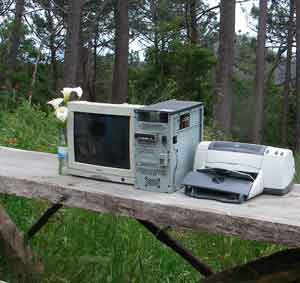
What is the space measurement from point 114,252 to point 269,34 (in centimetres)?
2141

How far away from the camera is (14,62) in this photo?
17.2 m

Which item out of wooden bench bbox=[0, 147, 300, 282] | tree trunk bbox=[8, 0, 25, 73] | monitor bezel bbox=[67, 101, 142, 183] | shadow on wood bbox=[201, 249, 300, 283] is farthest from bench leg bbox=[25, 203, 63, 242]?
tree trunk bbox=[8, 0, 25, 73]

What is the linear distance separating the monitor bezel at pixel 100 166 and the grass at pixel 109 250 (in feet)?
2.11

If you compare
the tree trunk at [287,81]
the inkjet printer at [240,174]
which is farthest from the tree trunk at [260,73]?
the inkjet printer at [240,174]

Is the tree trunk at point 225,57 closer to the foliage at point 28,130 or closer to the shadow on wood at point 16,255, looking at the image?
the foliage at point 28,130

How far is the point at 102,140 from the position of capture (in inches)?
94.5

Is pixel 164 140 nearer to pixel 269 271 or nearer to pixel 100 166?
pixel 100 166

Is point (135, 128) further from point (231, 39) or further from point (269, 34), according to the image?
point (269, 34)

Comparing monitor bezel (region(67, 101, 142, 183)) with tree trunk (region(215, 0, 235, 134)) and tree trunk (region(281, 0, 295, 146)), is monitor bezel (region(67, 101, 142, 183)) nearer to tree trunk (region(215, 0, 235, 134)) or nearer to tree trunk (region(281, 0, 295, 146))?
tree trunk (region(215, 0, 235, 134))

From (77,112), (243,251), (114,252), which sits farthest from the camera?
(243,251)

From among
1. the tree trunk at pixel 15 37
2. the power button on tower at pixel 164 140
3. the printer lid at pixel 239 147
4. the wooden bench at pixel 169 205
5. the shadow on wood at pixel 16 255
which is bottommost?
the shadow on wood at pixel 16 255

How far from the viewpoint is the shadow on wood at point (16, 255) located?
2.78 metres

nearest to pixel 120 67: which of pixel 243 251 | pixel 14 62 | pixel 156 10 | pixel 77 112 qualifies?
pixel 14 62

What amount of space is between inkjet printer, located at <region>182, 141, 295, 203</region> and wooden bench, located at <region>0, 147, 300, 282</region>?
4cm
